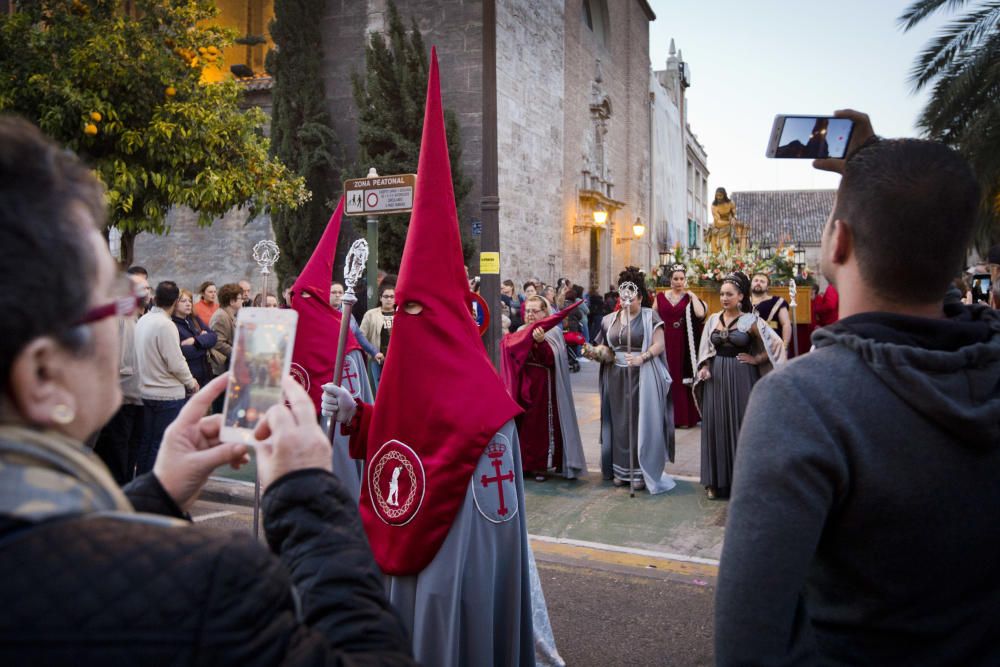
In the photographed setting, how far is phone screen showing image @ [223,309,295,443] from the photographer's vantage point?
1401mm

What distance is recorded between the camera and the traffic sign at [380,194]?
8.27 m

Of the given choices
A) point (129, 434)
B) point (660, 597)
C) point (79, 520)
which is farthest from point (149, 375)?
point (79, 520)

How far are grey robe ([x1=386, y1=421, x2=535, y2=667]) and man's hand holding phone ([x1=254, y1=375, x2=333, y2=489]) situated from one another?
1.79 m

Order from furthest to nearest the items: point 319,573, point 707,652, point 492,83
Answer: point 492,83 → point 707,652 → point 319,573

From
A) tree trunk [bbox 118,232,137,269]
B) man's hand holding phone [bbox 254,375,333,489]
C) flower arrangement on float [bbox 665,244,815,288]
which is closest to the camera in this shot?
man's hand holding phone [bbox 254,375,333,489]

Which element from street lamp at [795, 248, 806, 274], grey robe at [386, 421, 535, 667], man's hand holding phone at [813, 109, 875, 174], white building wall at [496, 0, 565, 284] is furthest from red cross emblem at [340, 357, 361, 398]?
white building wall at [496, 0, 565, 284]

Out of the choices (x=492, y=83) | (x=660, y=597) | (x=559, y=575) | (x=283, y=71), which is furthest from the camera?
(x=283, y=71)

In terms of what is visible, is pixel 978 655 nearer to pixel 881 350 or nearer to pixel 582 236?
pixel 881 350

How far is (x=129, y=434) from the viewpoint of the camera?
22.0 feet

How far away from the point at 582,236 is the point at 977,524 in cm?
2503

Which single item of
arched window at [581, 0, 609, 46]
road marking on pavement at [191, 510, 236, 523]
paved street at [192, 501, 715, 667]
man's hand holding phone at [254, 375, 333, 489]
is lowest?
road marking on pavement at [191, 510, 236, 523]

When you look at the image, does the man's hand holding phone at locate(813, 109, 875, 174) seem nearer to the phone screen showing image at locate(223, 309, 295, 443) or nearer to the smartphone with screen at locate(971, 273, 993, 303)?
the phone screen showing image at locate(223, 309, 295, 443)

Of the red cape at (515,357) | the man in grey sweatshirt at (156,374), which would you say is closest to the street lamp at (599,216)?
the red cape at (515,357)

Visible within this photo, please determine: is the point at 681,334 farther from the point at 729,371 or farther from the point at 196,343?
the point at 196,343
